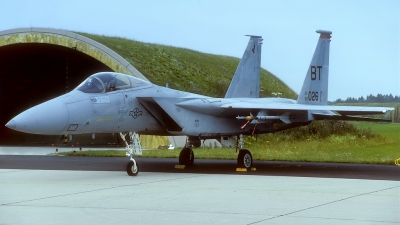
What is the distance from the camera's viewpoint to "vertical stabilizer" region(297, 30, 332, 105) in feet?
60.6

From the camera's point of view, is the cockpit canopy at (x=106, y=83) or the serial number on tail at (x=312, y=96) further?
the serial number on tail at (x=312, y=96)

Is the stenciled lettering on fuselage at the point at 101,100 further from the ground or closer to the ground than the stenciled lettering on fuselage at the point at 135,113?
further from the ground

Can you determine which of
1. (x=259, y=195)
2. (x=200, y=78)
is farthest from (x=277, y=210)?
(x=200, y=78)

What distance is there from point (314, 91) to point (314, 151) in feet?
16.1

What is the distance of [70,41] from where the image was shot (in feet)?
88.9

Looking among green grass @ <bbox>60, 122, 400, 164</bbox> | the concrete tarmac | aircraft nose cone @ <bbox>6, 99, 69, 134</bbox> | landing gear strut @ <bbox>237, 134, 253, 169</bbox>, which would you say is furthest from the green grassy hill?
aircraft nose cone @ <bbox>6, 99, 69, 134</bbox>

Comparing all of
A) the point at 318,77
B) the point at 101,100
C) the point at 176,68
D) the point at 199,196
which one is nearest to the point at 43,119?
the point at 101,100

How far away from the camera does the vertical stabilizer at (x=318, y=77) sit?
18.5m

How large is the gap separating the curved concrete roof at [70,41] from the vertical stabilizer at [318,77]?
32.9ft

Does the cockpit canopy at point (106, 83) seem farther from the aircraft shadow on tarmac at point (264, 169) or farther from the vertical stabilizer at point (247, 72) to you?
the vertical stabilizer at point (247, 72)

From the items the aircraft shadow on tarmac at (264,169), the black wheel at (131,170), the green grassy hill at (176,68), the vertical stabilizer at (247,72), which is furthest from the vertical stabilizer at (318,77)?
the green grassy hill at (176,68)

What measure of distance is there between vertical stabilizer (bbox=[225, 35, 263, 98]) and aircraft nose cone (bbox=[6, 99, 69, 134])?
295 inches

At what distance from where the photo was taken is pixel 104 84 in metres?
13.7

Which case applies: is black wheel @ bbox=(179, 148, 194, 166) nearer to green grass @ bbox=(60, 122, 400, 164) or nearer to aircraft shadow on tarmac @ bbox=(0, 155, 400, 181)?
aircraft shadow on tarmac @ bbox=(0, 155, 400, 181)
